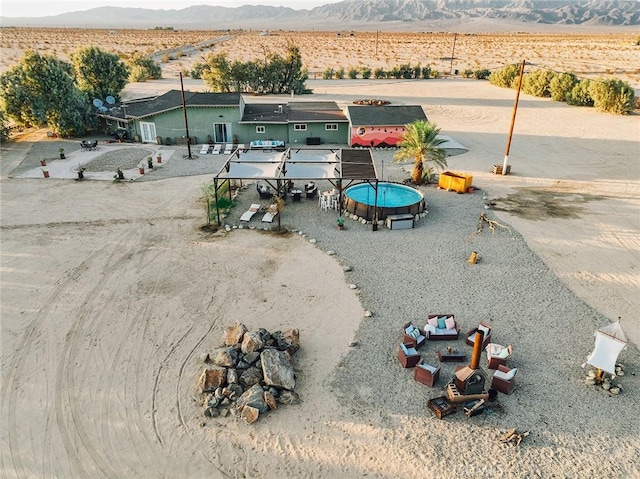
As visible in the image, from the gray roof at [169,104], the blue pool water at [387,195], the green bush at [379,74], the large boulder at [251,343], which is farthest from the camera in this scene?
the green bush at [379,74]

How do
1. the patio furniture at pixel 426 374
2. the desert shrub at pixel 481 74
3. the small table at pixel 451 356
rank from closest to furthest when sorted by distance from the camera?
the patio furniture at pixel 426 374 < the small table at pixel 451 356 < the desert shrub at pixel 481 74

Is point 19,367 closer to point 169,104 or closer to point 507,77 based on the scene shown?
point 169,104

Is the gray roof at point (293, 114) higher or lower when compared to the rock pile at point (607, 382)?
higher

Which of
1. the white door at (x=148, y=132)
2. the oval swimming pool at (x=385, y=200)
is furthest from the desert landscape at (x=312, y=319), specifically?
the white door at (x=148, y=132)

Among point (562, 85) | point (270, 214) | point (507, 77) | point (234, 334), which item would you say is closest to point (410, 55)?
point (507, 77)

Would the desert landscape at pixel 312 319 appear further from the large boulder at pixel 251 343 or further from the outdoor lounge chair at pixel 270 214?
the large boulder at pixel 251 343
